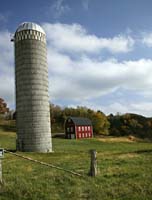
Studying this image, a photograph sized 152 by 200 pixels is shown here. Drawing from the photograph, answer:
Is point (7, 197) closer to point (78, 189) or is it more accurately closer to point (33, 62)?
point (78, 189)

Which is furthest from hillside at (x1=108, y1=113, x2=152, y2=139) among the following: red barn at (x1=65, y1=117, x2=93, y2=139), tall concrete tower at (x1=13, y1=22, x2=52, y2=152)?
tall concrete tower at (x1=13, y1=22, x2=52, y2=152)

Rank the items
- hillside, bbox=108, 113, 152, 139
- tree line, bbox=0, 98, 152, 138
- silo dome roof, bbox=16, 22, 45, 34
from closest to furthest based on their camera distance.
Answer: silo dome roof, bbox=16, 22, 45, 34, tree line, bbox=0, 98, 152, 138, hillside, bbox=108, 113, 152, 139

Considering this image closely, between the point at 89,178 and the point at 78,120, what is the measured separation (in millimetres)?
63134

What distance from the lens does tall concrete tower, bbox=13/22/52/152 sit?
29.5 meters

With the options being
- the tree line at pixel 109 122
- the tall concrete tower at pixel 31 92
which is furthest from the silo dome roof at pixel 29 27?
the tree line at pixel 109 122

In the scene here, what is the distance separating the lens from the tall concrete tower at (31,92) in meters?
29.5

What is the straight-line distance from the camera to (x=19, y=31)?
31641 millimetres

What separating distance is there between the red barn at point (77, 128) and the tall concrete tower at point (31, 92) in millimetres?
40560

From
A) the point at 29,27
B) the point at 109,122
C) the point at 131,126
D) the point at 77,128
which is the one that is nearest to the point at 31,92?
the point at 29,27

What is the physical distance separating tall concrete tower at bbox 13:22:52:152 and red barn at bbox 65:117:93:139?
40560 mm

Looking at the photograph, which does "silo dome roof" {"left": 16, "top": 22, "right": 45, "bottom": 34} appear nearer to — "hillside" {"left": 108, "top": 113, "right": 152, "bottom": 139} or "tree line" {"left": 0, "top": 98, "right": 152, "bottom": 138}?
"tree line" {"left": 0, "top": 98, "right": 152, "bottom": 138}

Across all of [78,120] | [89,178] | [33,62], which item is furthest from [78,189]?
[78,120]

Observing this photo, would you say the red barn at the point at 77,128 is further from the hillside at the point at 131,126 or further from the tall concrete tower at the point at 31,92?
the tall concrete tower at the point at 31,92

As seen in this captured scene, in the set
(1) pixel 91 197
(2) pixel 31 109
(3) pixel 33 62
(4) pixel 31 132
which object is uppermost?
(3) pixel 33 62
